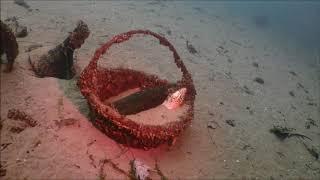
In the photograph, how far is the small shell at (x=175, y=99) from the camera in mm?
4508

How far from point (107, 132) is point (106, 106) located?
423 mm

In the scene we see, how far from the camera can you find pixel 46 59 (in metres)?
5.25

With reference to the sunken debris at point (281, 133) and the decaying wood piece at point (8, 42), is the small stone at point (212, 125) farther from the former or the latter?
the decaying wood piece at point (8, 42)

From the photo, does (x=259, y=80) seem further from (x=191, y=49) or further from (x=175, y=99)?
(x=175, y=99)

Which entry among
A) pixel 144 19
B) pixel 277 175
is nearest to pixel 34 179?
pixel 277 175

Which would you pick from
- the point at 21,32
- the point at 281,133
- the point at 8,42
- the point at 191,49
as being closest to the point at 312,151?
the point at 281,133

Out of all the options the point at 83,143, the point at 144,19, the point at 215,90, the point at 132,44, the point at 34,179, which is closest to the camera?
the point at 34,179

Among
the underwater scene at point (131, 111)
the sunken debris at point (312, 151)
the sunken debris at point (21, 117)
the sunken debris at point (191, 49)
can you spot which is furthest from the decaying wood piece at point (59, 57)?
the sunken debris at point (312, 151)

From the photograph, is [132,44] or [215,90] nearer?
[215,90]

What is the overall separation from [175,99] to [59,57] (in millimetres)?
2165

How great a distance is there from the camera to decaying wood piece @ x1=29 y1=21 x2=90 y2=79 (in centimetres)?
520

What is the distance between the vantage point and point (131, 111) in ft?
14.8

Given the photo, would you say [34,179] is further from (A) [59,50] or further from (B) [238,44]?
(B) [238,44]

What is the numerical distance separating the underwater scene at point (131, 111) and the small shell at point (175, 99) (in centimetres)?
1
